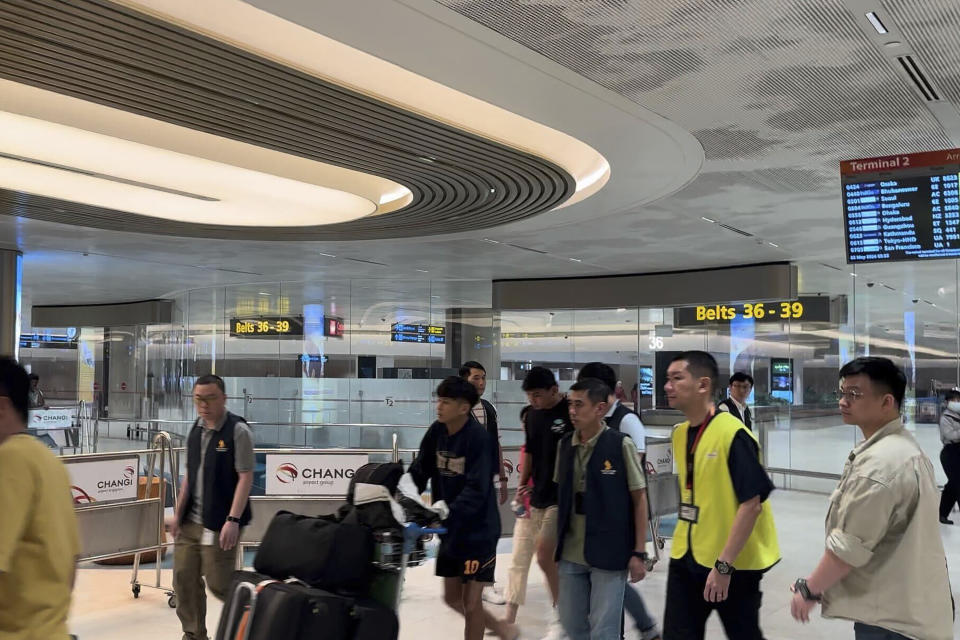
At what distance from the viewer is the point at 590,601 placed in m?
4.37

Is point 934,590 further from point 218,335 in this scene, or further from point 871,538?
point 218,335

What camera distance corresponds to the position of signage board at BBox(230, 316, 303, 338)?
675 inches

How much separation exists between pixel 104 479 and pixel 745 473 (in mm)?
5091

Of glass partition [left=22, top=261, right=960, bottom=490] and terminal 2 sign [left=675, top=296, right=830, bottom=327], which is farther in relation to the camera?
terminal 2 sign [left=675, top=296, right=830, bottom=327]

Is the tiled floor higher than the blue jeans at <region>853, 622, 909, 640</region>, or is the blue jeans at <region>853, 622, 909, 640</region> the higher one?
the blue jeans at <region>853, 622, 909, 640</region>

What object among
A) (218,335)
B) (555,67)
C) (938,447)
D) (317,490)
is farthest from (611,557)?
(218,335)

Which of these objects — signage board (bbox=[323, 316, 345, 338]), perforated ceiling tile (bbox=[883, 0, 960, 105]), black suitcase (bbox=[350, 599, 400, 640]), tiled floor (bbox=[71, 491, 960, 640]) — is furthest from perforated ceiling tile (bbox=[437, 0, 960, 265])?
signage board (bbox=[323, 316, 345, 338])

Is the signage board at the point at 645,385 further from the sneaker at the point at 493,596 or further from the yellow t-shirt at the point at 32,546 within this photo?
the yellow t-shirt at the point at 32,546

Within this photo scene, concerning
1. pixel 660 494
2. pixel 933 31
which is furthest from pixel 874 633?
pixel 660 494

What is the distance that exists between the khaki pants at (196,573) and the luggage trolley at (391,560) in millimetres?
2086

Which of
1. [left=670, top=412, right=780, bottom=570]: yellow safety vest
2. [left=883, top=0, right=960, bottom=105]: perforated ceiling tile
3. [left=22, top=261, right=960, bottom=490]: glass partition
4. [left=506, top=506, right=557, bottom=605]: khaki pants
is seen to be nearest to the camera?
[left=670, top=412, right=780, bottom=570]: yellow safety vest

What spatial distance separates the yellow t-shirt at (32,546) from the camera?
240cm

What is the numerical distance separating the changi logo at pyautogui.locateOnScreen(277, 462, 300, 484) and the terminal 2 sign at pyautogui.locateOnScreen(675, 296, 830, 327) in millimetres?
10067

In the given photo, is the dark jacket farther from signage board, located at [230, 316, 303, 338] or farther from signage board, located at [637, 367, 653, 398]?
signage board, located at [637, 367, 653, 398]
